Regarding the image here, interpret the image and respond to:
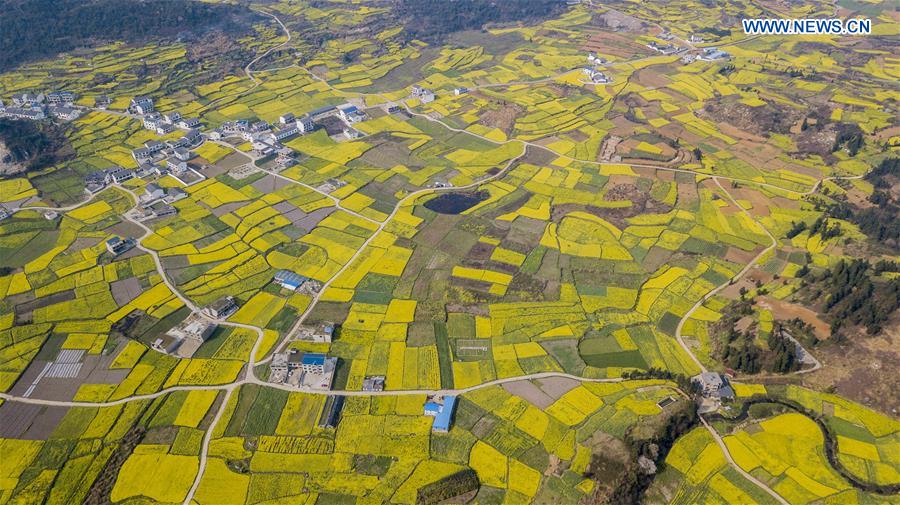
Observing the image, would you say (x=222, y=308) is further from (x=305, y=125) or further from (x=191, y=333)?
(x=305, y=125)

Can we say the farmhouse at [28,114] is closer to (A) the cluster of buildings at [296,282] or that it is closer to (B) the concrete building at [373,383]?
(A) the cluster of buildings at [296,282]

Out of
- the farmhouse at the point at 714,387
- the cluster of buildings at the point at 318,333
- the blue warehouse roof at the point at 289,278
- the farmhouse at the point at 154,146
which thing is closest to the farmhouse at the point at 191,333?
the blue warehouse roof at the point at 289,278

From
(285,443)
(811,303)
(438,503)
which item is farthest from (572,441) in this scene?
(811,303)

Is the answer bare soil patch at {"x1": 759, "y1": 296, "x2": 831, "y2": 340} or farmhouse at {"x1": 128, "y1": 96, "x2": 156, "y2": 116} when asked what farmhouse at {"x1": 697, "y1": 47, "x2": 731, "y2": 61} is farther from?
farmhouse at {"x1": 128, "y1": 96, "x2": 156, "y2": 116}

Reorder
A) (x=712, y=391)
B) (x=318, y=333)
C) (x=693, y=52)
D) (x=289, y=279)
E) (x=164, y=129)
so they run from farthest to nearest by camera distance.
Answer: (x=693, y=52) < (x=164, y=129) < (x=289, y=279) < (x=318, y=333) < (x=712, y=391)

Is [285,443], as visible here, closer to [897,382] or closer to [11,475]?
[11,475]

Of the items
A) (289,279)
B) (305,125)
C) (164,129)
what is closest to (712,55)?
(305,125)

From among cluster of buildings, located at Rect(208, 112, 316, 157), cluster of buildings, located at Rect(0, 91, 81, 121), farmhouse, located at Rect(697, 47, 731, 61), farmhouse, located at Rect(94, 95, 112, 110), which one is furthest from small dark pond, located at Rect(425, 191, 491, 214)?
farmhouse, located at Rect(697, 47, 731, 61)
